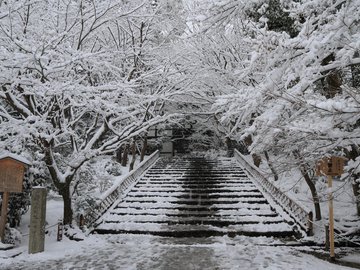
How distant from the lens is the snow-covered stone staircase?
36.0ft

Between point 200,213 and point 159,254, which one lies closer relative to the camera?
point 159,254

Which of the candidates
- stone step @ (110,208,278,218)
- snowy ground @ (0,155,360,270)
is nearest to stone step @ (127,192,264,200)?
stone step @ (110,208,278,218)

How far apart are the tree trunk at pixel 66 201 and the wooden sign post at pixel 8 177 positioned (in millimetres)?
1360

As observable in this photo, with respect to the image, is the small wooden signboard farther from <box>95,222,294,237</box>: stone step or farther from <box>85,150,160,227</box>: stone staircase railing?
<box>85,150,160,227</box>: stone staircase railing

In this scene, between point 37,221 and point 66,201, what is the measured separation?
1576mm

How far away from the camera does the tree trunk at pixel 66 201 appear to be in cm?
1007

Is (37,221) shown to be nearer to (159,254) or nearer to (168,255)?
(159,254)

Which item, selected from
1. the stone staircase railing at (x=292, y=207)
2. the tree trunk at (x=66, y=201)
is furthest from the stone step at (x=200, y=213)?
the tree trunk at (x=66, y=201)

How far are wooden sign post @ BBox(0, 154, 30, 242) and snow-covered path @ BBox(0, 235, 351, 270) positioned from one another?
1.14 meters

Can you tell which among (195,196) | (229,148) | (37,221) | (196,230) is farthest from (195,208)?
(229,148)

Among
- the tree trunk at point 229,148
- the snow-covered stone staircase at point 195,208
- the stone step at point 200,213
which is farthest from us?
the tree trunk at point 229,148

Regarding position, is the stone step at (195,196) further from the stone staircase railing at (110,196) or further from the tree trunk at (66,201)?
the tree trunk at (66,201)

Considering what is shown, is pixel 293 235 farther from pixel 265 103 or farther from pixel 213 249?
pixel 265 103

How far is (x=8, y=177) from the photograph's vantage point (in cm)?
870
